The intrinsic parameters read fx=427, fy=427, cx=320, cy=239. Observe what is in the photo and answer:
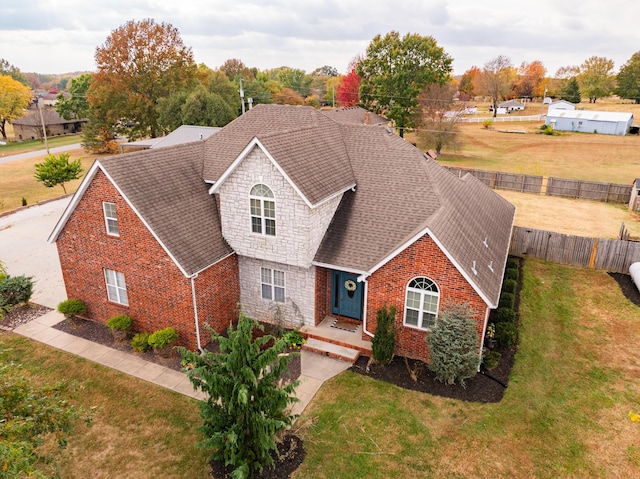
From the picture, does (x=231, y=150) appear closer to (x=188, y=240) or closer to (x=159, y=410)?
(x=188, y=240)

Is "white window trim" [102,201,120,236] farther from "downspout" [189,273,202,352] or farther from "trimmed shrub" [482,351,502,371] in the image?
"trimmed shrub" [482,351,502,371]

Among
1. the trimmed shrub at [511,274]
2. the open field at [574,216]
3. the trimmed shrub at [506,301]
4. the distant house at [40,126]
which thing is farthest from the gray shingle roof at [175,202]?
the distant house at [40,126]

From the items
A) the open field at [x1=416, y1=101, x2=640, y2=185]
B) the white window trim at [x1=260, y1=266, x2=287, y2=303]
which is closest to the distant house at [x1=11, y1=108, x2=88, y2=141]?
the open field at [x1=416, y1=101, x2=640, y2=185]

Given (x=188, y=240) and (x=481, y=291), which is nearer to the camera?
(x=481, y=291)

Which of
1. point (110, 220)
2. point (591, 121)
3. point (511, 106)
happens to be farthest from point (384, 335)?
point (511, 106)

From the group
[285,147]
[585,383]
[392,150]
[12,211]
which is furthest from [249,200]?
[12,211]

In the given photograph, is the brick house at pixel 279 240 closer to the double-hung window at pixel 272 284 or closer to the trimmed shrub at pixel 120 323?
the double-hung window at pixel 272 284
